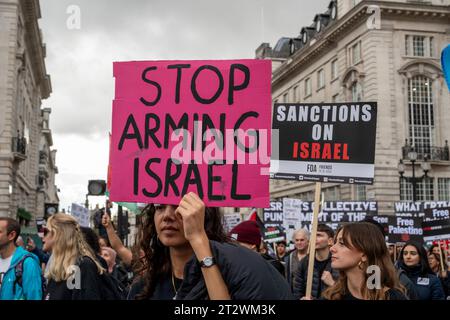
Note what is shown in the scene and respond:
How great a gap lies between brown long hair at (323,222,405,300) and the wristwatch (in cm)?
201

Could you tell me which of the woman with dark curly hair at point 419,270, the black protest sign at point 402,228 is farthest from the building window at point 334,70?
the woman with dark curly hair at point 419,270

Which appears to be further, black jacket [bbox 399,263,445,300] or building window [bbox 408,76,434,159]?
building window [bbox 408,76,434,159]

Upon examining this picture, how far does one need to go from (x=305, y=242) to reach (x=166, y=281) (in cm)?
526

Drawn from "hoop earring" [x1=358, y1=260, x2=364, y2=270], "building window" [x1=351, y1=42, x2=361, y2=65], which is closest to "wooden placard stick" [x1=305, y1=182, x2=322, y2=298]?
"hoop earring" [x1=358, y1=260, x2=364, y2=270]

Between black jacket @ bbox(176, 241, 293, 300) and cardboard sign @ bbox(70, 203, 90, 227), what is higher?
cardboard sign @ bbox(70, 203, 90, 227)

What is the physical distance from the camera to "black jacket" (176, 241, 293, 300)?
88.4 inches

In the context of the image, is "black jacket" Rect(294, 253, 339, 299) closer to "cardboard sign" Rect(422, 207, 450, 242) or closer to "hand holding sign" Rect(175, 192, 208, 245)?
"hand holding sign" Rect(175, 192, 208, 245)

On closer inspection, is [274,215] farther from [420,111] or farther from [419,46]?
[419,46]

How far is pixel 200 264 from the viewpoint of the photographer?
2.38 m

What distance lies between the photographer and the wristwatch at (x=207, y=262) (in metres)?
2.35

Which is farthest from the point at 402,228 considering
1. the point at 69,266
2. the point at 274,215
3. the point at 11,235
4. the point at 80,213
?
the point at 69,266

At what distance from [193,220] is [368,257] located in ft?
6.92
